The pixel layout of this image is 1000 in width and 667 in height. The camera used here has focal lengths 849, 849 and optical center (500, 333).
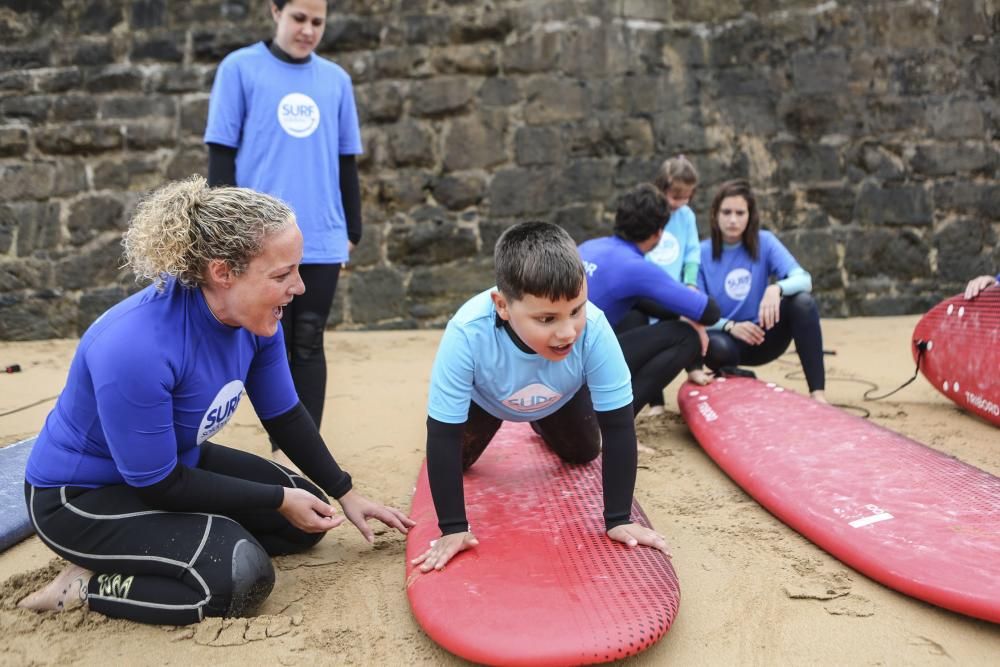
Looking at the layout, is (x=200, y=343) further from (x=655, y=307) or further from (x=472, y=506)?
(x=655, y=307)

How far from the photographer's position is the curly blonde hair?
182 centimetres

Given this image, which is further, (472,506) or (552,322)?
(472,506)

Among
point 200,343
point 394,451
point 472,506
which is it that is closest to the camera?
point 200,343

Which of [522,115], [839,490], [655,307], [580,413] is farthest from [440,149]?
[839,490]

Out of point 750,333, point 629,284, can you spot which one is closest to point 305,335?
point 629,284

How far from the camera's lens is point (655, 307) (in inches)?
130

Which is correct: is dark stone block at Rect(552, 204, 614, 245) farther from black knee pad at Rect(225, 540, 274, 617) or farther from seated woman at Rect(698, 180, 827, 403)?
black knee pad at Rect(225, 540, 274, 617)

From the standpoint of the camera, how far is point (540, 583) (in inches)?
73.2

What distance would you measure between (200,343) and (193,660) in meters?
0.66

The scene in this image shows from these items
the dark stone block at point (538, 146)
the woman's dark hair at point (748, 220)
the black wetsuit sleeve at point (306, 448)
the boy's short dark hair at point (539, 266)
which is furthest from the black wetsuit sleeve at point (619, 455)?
the dark stone block at point (538, 146)

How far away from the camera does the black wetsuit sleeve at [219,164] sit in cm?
290

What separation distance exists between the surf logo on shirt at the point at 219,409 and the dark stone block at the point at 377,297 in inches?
162

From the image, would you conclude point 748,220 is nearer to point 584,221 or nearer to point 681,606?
point 584,221

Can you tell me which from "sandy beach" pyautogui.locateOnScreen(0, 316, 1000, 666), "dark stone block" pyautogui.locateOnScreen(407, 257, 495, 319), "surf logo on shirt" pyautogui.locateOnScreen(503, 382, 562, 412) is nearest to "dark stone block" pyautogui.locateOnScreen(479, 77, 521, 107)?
"dark stone block" pyautogui.locateOnScreen(407, 257, 495, 319)
